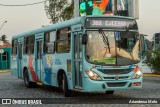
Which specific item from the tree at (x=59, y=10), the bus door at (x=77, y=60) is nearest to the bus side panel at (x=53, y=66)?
the bus door at (x=77, y=60)

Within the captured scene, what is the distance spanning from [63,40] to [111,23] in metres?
2.46

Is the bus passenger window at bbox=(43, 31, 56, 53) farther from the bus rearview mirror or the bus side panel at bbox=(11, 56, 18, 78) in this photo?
the bus side panel at bbox=(11, 56, 18, 78)

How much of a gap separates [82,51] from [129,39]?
172 cm

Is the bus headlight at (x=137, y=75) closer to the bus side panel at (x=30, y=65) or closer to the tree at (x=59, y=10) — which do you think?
the bus side panel at (x=30, y=65)

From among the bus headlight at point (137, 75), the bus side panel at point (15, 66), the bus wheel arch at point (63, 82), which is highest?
the bus headlight at point (137, 75)

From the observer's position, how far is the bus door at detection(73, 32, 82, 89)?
623 inches

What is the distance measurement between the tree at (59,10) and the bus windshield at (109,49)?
2031 inches

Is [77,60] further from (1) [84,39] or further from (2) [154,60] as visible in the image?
(2) [154,60]

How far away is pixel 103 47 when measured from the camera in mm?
15367

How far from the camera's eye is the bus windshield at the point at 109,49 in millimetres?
15352

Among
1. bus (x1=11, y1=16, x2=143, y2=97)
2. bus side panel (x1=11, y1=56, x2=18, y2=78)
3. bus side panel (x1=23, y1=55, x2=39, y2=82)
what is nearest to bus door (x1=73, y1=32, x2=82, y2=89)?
bus (x1=11, y1=16, x2=143, y2=97)

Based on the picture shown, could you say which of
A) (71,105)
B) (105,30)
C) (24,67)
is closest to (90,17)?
(105,30)

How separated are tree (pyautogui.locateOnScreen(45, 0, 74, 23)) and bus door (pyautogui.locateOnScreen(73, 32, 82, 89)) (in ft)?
167

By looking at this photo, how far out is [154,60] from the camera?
33.9 meters
